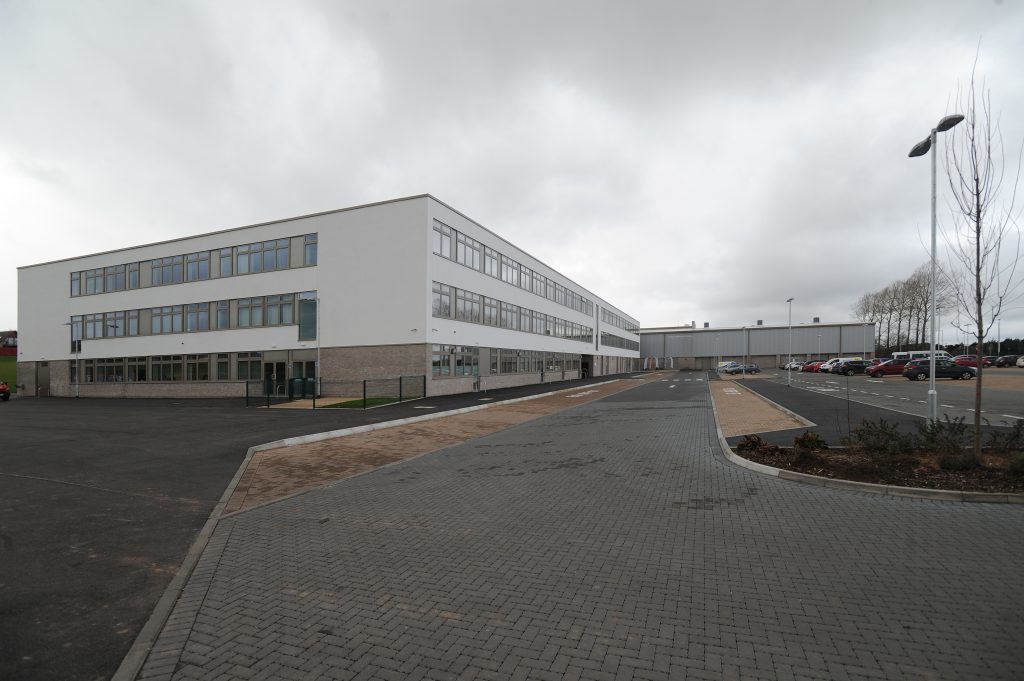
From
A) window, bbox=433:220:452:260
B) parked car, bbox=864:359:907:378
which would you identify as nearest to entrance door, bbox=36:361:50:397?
window, bbox=433:220:452:260

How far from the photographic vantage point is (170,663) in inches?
146

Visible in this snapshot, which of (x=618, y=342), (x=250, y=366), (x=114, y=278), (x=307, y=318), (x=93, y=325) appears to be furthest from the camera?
(x=618, y=342)

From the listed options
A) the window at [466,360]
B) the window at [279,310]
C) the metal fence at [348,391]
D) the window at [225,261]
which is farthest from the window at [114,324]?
the window at [466,360]

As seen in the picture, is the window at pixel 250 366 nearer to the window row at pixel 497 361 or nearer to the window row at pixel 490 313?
the window row at pixel 497 361

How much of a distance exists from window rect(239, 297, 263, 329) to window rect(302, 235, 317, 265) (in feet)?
15.9

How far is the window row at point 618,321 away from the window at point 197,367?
5320 centimetres

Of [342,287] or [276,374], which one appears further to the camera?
[276,374]

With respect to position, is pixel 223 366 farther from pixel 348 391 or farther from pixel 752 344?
pixel 752 344

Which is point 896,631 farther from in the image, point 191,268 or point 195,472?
point 191,268

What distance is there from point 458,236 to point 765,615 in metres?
32.6

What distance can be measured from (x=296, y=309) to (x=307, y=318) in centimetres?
142

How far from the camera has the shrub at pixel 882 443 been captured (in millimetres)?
9320

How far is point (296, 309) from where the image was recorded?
113 ft

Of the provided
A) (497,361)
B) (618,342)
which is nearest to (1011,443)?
(497,361)
